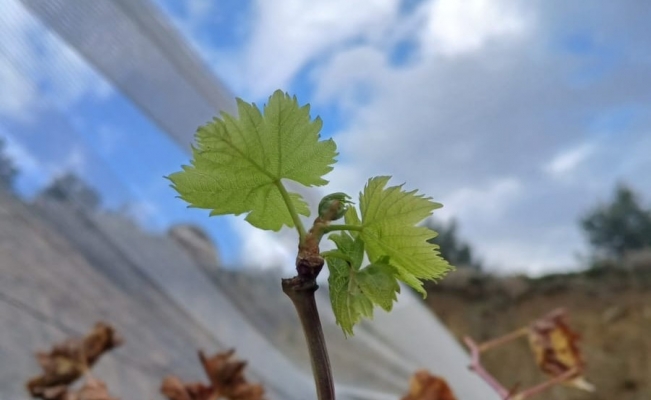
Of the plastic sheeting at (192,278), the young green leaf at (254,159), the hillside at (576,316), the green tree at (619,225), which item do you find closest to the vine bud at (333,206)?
the young green leaf at (254,159)

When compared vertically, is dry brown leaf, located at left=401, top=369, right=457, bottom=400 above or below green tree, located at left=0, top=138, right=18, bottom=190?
below

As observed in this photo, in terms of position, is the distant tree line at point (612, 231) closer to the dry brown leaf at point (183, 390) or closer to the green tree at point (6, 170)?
the green tree at point (6, 170)

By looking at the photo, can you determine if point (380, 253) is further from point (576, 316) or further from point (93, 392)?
point (576, 316)

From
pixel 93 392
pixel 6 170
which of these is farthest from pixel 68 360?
pixel 6 170

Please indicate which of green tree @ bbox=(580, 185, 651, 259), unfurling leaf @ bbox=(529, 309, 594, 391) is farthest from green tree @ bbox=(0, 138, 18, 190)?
green tree @ bbox=(580, 185, 651, 259)

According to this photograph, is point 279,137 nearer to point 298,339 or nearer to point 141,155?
point 141,155

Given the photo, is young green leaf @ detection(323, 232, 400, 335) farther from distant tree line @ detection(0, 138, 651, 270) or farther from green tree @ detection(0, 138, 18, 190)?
distant tree line @ detection(0, 138, 651, 270)
